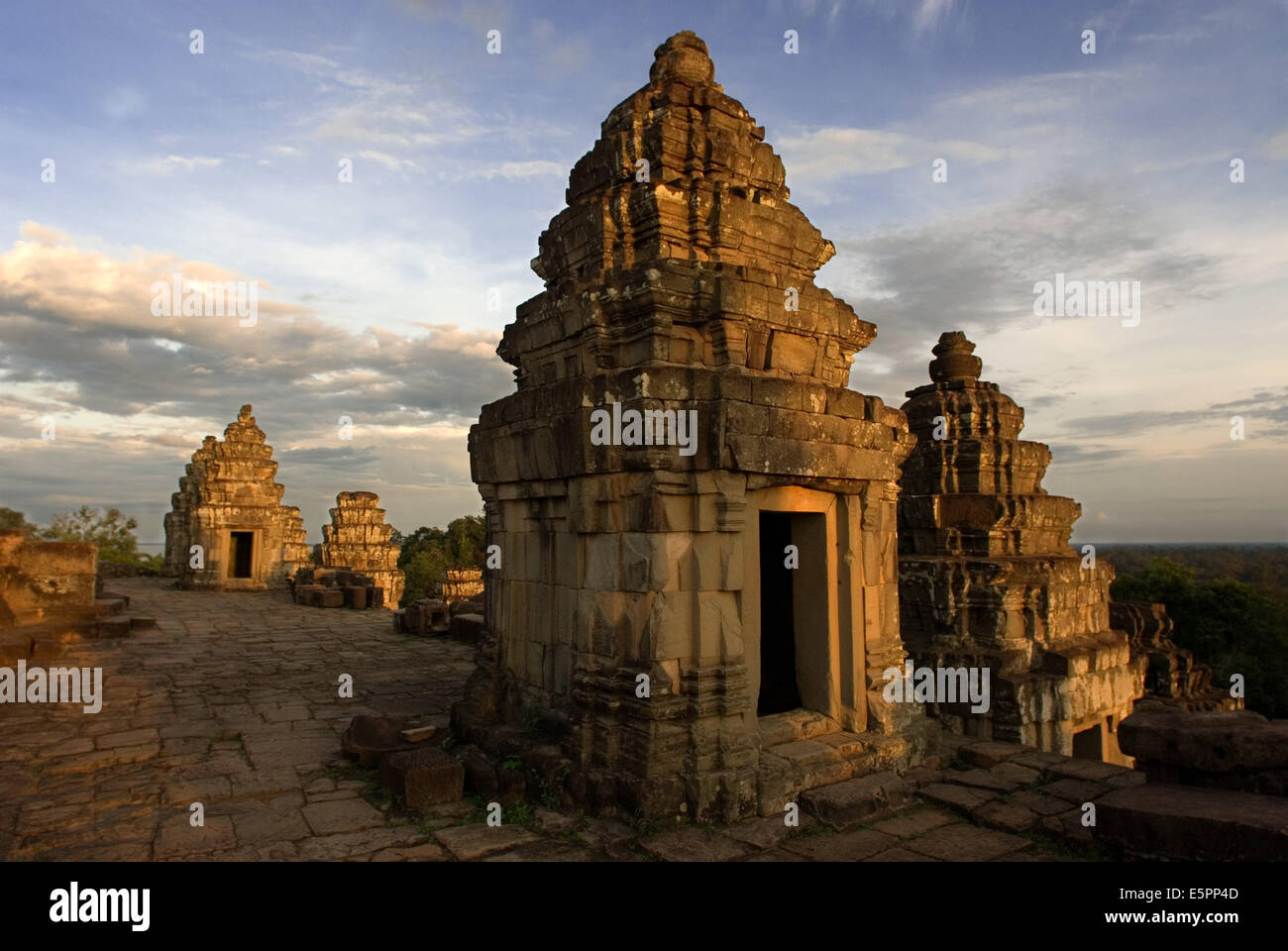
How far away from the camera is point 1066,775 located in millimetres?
5969

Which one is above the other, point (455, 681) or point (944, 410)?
point (944, 410)

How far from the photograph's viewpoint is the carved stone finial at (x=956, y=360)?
470 inches

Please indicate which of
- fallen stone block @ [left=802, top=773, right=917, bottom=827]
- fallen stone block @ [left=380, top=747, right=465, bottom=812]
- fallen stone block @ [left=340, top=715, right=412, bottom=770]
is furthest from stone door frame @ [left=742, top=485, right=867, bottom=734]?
fallen stone block @ [left=340, top=715, right=412, bottom=770]

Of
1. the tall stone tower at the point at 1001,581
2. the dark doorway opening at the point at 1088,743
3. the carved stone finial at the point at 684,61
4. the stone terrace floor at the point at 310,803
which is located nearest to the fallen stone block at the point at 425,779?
the stone terrace floor at the point at 310,803

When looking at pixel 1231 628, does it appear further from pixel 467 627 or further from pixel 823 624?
pixel 823 624

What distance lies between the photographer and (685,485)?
5.25 m

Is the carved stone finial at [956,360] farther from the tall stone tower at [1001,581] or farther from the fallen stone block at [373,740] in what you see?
the fallen stone block at [373,740]

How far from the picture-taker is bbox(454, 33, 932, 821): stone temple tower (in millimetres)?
5148

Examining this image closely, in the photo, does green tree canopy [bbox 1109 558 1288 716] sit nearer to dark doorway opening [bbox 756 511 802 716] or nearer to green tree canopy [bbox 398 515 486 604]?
dark doorway opening [bbox 756 511 802 716]

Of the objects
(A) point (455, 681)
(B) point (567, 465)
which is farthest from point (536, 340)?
(A) point (455, 681)

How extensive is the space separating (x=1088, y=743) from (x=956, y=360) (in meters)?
5.68

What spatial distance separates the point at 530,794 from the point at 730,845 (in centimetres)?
148

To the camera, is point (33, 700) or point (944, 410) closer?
point (33, 700)
